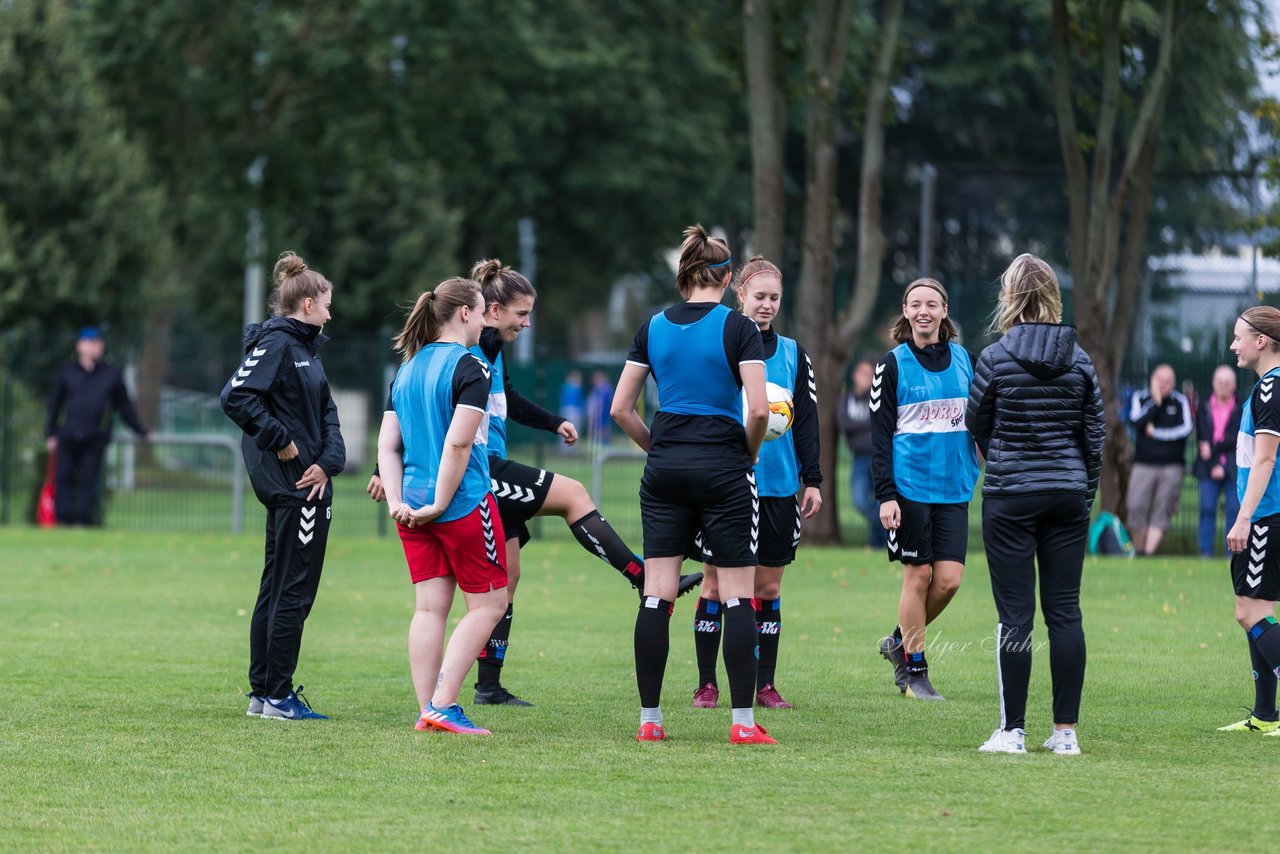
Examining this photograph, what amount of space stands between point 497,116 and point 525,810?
25.5m

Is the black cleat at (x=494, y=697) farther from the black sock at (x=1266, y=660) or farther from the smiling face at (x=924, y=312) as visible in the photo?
the black sock at (x=1266, y=660)

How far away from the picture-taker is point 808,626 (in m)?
11.5

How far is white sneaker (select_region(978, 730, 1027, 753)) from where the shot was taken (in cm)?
683

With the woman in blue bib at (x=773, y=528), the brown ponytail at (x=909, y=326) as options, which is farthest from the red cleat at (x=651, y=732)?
the brown ponytail at (x=909, y=326)

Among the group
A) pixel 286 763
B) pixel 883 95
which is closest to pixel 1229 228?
pixel 883 95

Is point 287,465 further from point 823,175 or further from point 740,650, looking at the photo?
point 823,175

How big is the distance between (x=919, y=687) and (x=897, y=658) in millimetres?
202

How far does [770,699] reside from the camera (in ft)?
26.8

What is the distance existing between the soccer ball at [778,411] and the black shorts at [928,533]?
79cm

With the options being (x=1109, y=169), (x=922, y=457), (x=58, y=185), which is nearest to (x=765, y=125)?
(x=1109, y=169)

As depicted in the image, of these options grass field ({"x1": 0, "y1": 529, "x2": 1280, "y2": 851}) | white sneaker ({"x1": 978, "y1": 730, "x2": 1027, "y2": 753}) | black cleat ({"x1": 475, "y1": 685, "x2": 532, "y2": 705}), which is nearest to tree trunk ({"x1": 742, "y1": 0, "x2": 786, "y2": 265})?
grass field ({"x1": 0, "y1": 529, "x2": 1280, "y2": 851})

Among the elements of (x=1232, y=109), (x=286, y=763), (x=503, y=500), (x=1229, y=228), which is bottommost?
(x=286, y=763)

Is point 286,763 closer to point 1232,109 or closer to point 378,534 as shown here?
point 378,534

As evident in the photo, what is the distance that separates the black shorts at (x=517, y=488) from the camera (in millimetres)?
8266
